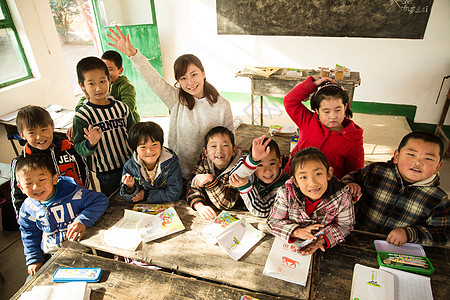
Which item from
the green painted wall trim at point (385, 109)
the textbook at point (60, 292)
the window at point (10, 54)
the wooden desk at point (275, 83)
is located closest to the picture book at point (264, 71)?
the wooden desk at point (275, 83)

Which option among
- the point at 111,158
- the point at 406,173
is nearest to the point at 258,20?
the point at 111,158

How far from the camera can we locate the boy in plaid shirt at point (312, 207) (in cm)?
139

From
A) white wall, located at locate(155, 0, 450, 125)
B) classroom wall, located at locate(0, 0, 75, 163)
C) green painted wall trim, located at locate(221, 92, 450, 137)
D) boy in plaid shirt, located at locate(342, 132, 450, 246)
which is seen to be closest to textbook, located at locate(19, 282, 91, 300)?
boy in plaid shirt, located at locate(342, 132, 450, 246)

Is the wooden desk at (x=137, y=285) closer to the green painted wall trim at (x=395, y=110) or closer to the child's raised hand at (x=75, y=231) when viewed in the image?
the child's raised hand at (x=75, y=231)

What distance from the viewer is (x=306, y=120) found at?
6.56 ft

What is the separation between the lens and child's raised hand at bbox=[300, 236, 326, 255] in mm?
1362

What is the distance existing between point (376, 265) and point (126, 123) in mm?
1884

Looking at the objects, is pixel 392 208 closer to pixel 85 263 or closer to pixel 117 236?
pixel 117 236

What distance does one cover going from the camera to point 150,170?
6.17ft

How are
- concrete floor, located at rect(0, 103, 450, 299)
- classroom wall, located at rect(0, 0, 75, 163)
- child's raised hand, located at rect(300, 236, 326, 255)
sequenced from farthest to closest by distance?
classroom wall, located at rect(0, 0, 75, 163), concrete floor, located at rect(0, 103, 450, 299), child's raised hand, located at rect(300, 236, 326, 255)

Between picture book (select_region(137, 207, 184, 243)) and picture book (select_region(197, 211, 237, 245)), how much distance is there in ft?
0.45

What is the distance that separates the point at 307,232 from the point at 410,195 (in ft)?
1.93

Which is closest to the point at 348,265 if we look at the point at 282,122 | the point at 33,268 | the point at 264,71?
the point at 33,268

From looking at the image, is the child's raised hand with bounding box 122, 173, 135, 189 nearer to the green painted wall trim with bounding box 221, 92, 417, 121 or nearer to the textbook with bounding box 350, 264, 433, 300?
the textbook with bounding box 350, 264, 433, 300
